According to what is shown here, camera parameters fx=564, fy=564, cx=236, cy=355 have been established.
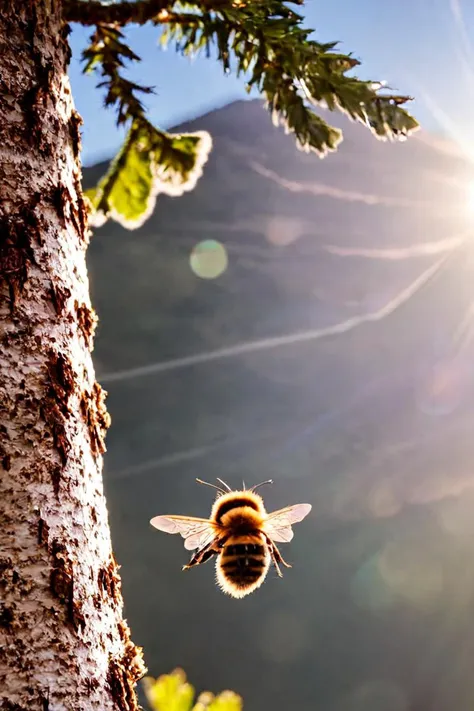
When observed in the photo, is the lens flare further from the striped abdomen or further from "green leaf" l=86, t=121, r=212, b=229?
the striped abdomen

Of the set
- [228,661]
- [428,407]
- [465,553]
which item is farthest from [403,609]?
[428,407]

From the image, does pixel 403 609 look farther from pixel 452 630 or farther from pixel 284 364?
pixel 284 364

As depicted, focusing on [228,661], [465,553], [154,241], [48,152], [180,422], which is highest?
[154,241]

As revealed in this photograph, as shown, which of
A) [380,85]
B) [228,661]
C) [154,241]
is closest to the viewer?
[380,85]

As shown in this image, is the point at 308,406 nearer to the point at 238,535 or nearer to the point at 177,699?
the point at 177,699

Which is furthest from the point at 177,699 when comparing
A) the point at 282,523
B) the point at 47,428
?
the point at 47,428

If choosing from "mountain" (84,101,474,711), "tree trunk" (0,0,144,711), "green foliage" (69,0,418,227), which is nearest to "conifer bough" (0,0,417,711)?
"tree trunk" (0,0,144,711)

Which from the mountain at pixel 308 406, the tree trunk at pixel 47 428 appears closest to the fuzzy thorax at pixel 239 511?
the tree trunk at pixel 47 428
